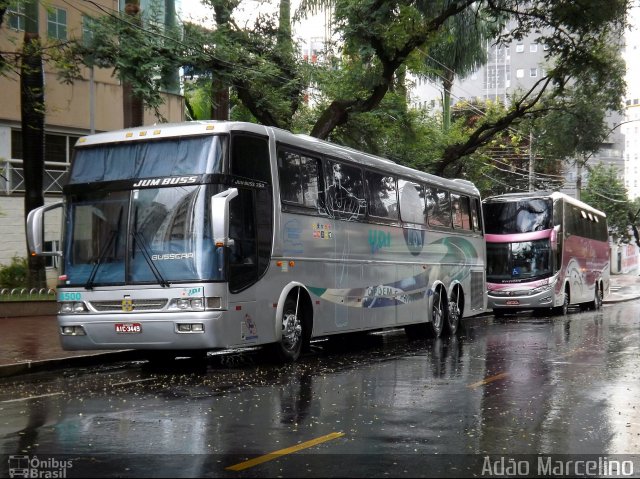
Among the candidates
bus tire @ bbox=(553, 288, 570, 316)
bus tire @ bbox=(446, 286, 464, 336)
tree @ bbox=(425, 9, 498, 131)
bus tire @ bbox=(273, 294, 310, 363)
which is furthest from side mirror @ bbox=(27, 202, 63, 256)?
tree @ bbox=(425, 9, 498, 131)

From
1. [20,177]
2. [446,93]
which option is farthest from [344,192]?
[446,93]

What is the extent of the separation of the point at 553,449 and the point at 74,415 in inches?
189

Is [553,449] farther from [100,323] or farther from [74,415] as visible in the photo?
[100,323]

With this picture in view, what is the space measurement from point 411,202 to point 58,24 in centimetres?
1460

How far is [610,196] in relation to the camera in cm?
6775

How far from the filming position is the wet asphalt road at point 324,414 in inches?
268

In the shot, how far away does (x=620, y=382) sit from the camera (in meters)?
11.6

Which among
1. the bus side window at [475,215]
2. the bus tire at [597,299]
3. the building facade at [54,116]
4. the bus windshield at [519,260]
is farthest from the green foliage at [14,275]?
the bus tire at [597,299]

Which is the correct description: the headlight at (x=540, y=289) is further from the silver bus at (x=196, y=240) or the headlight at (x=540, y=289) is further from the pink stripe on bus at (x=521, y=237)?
the silver bus at (x=196, y=240)

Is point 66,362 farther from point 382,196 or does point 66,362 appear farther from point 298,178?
point 382,196

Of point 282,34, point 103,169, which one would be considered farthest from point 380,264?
point 282,34

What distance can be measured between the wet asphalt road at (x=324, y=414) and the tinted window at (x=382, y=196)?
132 inches

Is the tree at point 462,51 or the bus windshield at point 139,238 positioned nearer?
the bus windshield at point 139,238

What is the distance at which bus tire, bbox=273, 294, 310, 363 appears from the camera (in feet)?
45.2
